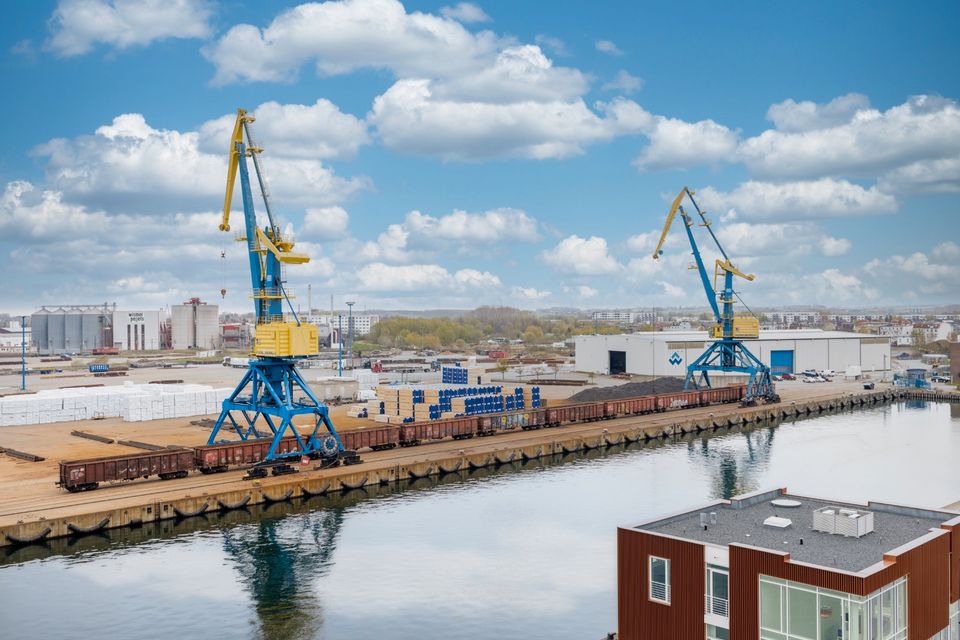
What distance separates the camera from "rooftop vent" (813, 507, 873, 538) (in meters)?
17.0

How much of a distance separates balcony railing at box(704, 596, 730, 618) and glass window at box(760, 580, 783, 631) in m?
0.67

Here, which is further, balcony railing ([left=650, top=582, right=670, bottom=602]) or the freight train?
the freight train

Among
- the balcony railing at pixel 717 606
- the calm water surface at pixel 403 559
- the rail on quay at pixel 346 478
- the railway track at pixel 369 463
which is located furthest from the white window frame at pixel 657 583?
the railway track at pixel 369 463

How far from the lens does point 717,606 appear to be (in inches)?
618

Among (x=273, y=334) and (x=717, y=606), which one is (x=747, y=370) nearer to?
(x=273, y=334)

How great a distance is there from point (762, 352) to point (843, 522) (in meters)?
78.4

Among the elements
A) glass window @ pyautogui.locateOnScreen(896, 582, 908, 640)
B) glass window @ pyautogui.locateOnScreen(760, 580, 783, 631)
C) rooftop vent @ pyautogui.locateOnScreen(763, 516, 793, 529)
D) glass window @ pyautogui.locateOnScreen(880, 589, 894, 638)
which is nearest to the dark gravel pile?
rooftop vent @ pyautogui.locateOnScreen(763, 516, 793, 529)

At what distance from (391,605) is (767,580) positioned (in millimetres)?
11911

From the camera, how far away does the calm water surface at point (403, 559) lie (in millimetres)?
22344

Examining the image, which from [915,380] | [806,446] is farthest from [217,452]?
[915,380]

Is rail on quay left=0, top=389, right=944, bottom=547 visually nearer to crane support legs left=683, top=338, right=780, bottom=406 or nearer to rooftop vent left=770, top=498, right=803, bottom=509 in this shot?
crane support legs left=683, top=338, right=780, bottom=406

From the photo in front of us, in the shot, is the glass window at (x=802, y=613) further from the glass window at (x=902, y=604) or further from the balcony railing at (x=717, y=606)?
the glass window at (x=902, y=604)

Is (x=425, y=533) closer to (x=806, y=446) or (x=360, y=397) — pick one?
(x=806, y=446)

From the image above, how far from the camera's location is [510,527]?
31516 millimetres
